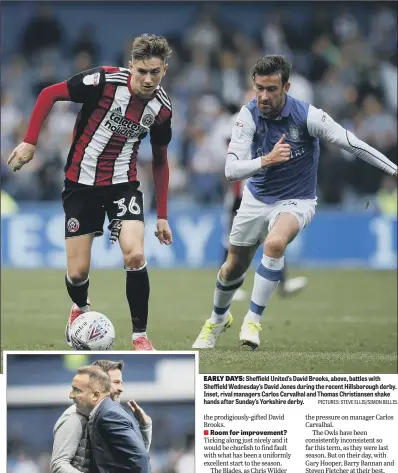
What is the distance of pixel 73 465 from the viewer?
600 centimetres

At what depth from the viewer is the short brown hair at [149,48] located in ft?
24.3

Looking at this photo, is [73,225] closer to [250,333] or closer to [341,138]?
[250,333]

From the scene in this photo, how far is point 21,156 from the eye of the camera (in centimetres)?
→ 739

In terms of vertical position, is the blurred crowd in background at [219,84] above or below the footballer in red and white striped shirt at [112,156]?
above

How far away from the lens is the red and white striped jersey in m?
7.69

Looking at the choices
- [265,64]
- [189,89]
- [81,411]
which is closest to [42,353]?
[81,411]

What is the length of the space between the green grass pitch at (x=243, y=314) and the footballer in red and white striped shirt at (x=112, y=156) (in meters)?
0.98

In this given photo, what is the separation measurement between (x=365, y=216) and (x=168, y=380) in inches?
457

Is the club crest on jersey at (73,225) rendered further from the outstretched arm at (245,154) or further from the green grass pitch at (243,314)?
the green grass pitch at (243,314)

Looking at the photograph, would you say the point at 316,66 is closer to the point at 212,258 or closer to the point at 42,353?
the point at 212,258

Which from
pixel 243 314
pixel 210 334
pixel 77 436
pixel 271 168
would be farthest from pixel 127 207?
pixel 243 314

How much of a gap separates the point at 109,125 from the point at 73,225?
78cm

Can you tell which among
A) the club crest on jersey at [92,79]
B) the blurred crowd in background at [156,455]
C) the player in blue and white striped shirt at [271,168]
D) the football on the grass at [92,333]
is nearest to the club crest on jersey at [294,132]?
the player in blue and white striped shirt at [271,168]

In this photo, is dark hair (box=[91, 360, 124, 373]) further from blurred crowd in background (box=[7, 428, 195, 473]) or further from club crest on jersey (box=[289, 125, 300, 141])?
club crest on jersey (box=[289, 125, 300, 141])
